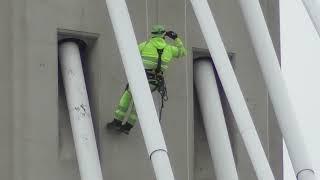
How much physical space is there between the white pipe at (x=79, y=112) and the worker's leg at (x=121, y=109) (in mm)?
554

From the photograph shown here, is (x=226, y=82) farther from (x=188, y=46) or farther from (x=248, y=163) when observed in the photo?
(x=248, y=163)

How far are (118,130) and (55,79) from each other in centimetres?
145

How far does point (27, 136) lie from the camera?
11.4 m

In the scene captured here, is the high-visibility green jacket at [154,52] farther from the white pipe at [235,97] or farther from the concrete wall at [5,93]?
the concrete wall at [5,93]

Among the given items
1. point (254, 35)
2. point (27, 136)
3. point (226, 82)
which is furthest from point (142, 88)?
point (254, 35)

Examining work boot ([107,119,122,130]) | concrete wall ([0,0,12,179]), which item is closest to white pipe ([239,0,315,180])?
work boot ([107,119,122,130])

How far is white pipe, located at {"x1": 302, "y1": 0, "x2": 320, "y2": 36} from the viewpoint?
37.5 ft

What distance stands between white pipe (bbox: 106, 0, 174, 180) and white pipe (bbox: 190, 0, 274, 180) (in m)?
1.41

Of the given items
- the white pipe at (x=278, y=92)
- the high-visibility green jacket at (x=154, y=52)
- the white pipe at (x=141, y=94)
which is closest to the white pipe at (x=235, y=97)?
the white pipe at (x=278, y=92)

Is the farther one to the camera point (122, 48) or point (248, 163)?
point (248, 163)

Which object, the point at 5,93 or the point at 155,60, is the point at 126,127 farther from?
the point at 5,93

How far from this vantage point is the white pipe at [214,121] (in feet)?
43.1

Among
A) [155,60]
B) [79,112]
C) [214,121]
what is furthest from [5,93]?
[214,121]

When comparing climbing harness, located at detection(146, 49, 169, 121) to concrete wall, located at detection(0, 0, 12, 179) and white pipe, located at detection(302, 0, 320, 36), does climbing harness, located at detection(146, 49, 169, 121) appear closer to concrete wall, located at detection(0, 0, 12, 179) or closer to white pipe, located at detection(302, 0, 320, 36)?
concrete wall, located at detection(0, 0, 12, 179)
